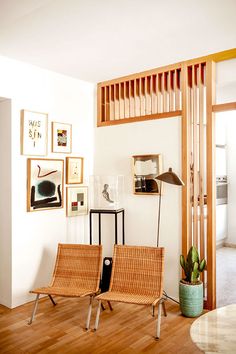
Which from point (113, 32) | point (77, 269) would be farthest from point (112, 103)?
point (77, 269)

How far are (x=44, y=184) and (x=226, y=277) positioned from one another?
2.89 m

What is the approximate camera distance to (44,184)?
3.95 meters

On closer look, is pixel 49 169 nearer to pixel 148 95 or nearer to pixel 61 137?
pixel 61 137

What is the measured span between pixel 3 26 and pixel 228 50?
2.18 metres

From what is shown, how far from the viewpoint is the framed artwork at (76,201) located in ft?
13.9

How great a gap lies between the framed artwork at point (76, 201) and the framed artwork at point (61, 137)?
52cm

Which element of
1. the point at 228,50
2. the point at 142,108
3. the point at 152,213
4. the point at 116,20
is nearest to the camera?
the point at 116,20

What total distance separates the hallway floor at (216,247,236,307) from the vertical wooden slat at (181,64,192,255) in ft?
2.65

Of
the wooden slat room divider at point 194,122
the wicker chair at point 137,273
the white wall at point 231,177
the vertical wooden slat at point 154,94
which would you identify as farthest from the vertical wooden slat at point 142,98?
the white wall at point 231,177

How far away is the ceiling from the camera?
8.12ft

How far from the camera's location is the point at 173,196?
12.4 ft

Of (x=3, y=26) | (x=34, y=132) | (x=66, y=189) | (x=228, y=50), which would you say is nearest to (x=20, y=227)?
(x=66, y=189)

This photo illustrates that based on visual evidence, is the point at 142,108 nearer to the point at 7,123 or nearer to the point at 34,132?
the point at 34,132

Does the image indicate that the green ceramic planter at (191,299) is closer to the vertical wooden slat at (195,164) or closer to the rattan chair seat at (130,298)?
the rattan chair seat at (130,298)
